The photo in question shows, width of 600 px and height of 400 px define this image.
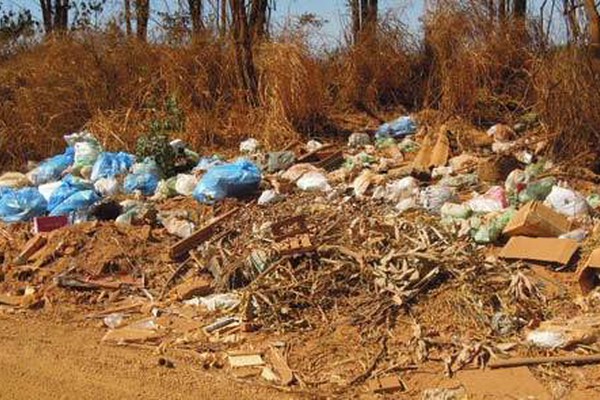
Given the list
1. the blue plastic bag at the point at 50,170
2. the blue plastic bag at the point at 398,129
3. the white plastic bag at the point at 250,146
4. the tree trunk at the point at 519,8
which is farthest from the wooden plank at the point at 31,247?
the tree trunk at the point at 519,8

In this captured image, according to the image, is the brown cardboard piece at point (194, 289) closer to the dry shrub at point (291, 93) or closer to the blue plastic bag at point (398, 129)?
the dry shrub at point (291, 93)

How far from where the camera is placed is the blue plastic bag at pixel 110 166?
26.6ft

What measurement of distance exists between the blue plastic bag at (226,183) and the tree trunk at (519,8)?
4.43m

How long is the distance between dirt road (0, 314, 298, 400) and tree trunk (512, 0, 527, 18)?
691 centimetres

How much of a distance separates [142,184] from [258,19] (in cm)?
363

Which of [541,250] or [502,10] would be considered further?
[502,10]

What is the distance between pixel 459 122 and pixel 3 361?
19.6 feet

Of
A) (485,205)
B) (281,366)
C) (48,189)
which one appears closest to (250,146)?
(48,189)

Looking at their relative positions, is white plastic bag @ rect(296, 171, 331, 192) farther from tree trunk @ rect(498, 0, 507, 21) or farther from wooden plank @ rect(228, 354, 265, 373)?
tree trunk @ rect(498, 0, 507, 21)

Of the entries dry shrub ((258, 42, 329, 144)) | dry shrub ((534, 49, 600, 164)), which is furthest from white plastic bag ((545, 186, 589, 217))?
dry shrub ((258, 42, 329, 144))

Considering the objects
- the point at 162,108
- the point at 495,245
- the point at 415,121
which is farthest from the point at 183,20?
the point at 495,245

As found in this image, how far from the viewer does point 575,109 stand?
696cm

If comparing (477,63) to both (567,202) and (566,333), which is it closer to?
(567,202)

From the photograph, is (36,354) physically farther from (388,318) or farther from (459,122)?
(459,122)
